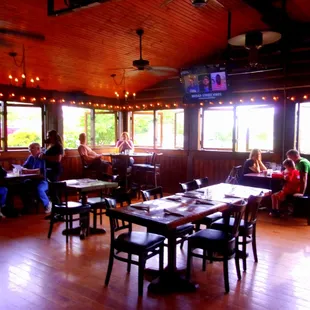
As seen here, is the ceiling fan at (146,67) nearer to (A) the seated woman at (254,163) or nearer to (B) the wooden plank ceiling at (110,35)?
(B) the wooden plank ceiling at (110,35)

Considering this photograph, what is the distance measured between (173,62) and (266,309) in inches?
242

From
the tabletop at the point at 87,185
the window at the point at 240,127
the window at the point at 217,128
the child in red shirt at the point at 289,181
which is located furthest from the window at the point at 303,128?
the tabletop at the point at 87,185

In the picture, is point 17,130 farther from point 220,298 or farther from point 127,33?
point 220,298

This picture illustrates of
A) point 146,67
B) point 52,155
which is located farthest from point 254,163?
point 52,155

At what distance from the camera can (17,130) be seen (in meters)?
7.77

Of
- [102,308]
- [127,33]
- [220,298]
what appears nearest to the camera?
[102,308]

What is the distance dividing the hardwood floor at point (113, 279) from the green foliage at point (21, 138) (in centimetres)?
309

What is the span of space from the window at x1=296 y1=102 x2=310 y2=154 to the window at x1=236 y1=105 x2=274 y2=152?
605mm

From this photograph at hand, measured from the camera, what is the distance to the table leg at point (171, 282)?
3393 millimetres

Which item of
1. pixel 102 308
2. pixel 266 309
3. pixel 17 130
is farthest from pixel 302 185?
pixel 17 130

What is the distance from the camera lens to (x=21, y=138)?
7.83 m

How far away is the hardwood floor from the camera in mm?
3139

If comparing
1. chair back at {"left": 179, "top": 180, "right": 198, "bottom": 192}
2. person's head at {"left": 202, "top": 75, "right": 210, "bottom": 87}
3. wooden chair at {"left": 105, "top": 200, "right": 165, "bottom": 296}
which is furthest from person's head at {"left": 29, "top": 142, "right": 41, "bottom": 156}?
person's head at {"left": 202, "top": 75, "right": 210, "bottom": 87}

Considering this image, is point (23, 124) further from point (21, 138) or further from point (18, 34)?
point (18, 34)
